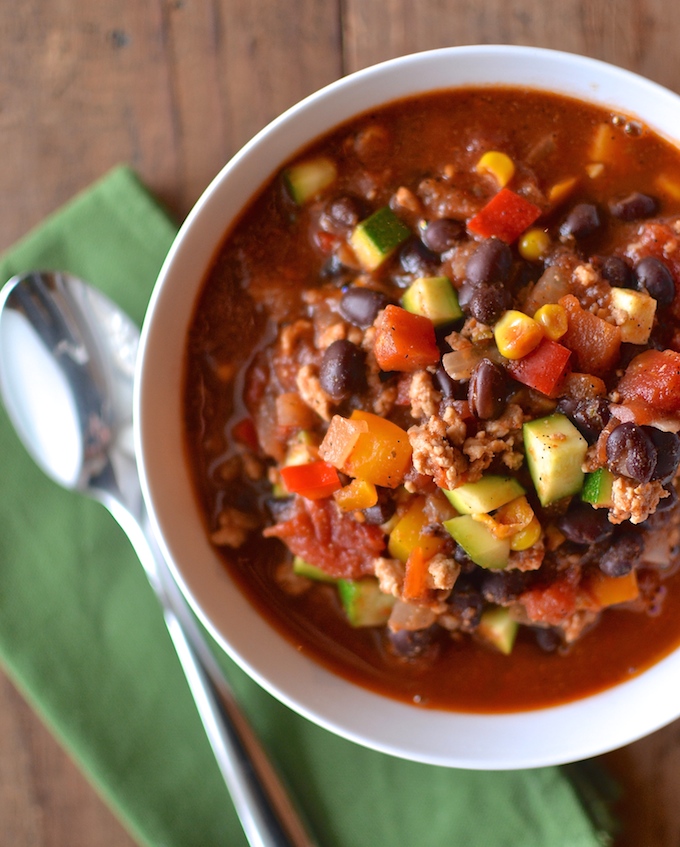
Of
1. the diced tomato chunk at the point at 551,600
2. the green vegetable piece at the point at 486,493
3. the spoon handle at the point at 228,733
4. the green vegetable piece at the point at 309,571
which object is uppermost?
the green vegetable piece at the point at 486,493

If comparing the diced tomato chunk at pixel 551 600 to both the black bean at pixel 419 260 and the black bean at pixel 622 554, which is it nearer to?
the black bean at pixel 622 554

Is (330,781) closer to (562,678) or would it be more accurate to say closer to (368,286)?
(562,678)

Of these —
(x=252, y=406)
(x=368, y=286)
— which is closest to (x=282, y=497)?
(x=252, y=406)

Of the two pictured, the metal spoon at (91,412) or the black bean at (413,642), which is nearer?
the black bean at (413,642)

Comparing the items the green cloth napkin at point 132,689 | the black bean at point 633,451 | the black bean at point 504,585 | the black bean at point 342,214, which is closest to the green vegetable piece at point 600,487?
the black bean at point 633,451

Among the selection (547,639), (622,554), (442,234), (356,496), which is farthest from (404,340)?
(547,639)

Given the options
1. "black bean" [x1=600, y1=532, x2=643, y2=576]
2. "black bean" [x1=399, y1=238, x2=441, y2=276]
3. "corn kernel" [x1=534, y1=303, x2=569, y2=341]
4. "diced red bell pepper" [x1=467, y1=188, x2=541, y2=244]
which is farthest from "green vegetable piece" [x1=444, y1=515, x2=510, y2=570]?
"diced red bell pepper" [x1=467, y1=188, x2=541, y2=244]
